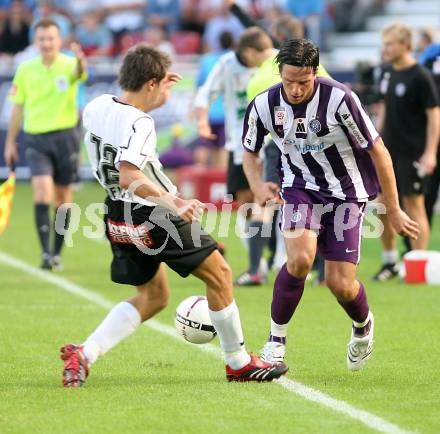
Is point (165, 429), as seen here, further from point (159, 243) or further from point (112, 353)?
point (112, 353)

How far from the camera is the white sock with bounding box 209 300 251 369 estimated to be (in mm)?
6535

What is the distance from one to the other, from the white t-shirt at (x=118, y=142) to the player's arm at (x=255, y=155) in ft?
1.99

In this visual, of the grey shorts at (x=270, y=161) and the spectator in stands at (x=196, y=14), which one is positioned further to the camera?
the spectator in stands at (x=196, y=14)

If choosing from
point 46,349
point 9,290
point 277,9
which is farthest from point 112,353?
point 277,9

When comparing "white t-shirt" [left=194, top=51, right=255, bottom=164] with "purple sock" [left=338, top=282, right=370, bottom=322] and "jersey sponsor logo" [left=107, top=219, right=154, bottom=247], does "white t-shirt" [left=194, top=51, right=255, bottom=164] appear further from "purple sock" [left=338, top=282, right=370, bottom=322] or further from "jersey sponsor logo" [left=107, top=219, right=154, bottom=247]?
"jersey sponsor logo" [left=107, top=219, right=154, bottom=247]

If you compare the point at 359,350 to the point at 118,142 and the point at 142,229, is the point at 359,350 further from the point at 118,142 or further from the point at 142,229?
the point at 118,142

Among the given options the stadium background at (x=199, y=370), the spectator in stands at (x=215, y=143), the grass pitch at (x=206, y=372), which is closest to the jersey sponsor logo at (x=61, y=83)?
the stadium background at (x=199, y=370)

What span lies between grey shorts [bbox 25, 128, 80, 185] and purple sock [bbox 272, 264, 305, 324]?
5446mm

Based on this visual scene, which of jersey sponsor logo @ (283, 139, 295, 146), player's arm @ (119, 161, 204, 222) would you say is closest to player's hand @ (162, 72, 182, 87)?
player's arm @ (119, 161, 204, 222)

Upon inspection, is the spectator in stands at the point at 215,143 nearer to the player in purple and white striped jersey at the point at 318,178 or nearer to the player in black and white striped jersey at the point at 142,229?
the player in purple and white striped jersey at the point at 318,178

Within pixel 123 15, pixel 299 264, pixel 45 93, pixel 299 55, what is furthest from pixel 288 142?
pixel 123 15

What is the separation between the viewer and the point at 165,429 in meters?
5.53

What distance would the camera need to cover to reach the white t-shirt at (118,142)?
619cm

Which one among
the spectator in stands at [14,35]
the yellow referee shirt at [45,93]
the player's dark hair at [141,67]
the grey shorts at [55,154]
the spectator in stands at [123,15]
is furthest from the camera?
the spectator in stands at [123,15]
